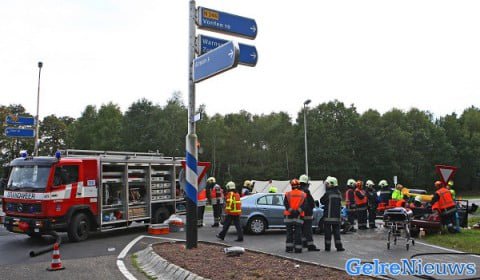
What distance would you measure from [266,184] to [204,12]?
16.1m

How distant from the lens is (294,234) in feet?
36.6

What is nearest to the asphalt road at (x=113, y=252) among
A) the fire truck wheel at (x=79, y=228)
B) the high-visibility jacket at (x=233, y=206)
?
the fire truck wheel at (x=79, y=228)

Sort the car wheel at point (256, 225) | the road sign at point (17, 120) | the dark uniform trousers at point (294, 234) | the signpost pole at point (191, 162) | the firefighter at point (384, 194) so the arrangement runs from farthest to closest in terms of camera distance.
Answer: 1. the road sign at point (17, 120)
2. the firefighter at point (384, 194)
3. the car wheel at point (256, 225)
4. the dark uniform trousers at point (294, 234)
5. the signpost pole at point (191, 162)

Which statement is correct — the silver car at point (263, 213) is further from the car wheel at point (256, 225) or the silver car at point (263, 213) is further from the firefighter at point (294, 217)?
the firefighter at point (294, 217)

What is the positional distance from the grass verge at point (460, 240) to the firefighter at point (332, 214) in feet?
11.3

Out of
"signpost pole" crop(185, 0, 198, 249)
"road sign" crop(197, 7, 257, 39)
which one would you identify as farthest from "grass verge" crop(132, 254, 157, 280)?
"road sign" crop(197, 7, 257, 39)

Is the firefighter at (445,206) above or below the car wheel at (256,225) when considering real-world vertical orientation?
above

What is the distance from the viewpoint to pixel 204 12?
952cm

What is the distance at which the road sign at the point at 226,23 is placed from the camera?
9.36 metres

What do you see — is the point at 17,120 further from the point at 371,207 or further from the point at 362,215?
the point at 371,207

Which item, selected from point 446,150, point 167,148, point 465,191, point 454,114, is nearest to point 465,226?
point 167,148

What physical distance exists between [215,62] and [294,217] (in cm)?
455

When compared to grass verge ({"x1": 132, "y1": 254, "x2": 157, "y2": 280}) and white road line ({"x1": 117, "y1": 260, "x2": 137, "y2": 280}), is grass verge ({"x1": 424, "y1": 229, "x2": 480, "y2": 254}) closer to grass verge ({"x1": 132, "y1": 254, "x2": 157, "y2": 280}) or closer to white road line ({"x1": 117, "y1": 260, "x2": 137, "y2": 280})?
grass verge ({"x1": 132, "y1": 254, "x2": 157, "y2": 280})

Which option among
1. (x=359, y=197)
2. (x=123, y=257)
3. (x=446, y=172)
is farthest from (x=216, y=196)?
(x=446, y=172)
